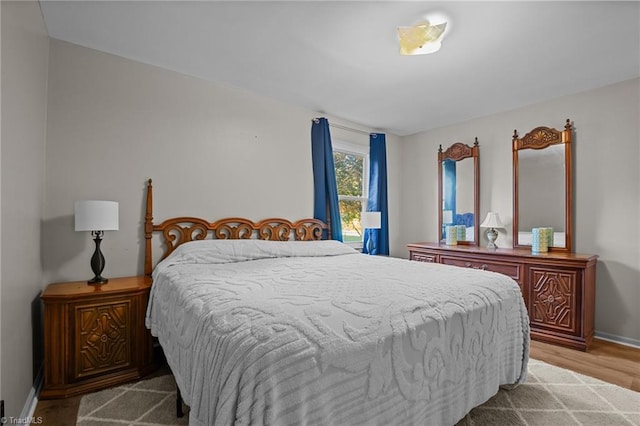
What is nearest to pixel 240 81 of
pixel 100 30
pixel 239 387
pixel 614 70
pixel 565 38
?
pixel 100 30

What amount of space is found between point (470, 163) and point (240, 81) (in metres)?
2.94

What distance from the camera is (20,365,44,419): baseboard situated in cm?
170

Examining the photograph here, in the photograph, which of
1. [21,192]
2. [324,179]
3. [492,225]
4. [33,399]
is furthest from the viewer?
[324,179]

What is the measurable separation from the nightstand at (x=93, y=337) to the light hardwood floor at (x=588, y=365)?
131 mm

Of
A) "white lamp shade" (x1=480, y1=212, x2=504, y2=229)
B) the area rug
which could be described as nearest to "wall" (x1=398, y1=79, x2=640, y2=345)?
"white lamp shade" (x1=480, y1=212, x2=504, y2=229)

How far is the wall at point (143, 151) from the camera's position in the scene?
2.36m

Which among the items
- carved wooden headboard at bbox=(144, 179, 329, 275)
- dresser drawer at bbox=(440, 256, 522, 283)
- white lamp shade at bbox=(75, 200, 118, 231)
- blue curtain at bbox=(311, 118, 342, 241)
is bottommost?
dresser drawer at bbox=(440, 256, 522, 283)

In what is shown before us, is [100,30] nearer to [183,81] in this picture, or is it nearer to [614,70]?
[183,81]

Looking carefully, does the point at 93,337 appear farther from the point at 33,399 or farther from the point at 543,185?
the point at 543,185

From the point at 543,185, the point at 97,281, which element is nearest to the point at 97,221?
the point at 97,281

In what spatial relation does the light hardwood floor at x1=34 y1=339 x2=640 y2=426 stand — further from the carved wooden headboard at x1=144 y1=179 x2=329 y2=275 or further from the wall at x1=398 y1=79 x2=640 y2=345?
the carved wooden headboard at x1=144 y1=179 x2=329 y2=275

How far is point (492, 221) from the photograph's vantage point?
363 cm

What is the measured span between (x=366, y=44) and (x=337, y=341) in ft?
7.12

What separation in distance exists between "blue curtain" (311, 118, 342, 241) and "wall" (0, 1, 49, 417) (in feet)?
8.07
